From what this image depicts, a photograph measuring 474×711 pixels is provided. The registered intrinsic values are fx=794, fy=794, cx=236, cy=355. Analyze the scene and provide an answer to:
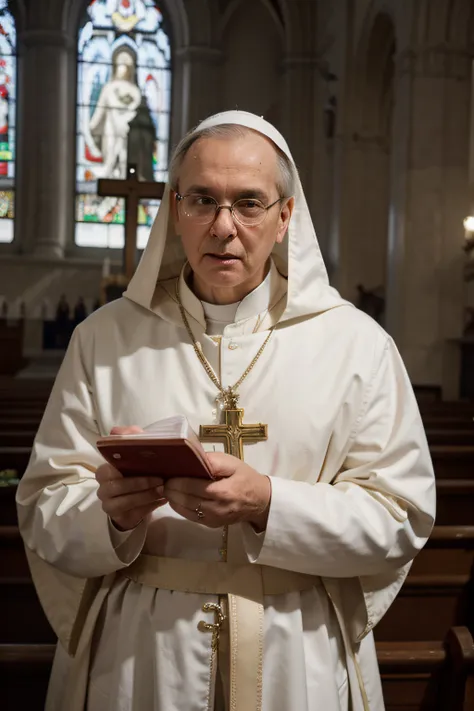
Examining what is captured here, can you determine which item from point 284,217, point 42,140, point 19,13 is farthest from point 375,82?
point 284,217

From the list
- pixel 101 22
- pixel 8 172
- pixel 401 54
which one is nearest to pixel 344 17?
pixel 401 54

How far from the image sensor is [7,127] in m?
16.1

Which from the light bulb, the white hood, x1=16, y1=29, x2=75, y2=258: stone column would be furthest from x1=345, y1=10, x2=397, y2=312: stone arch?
the white hood

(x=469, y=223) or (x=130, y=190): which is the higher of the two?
(x=130, y=190)

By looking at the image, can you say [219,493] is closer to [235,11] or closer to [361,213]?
[361,213]

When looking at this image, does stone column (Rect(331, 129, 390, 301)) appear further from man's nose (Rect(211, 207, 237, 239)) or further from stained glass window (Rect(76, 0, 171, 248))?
man's nose (Rect(211, 207, 237, 239))

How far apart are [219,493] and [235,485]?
1.9 inches

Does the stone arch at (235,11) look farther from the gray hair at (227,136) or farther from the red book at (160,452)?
the red book at (160,452)

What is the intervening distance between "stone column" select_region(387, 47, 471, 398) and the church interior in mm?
24

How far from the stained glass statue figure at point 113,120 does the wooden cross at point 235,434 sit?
599 inches

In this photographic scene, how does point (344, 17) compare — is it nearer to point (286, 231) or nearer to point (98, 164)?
point (98, 164)

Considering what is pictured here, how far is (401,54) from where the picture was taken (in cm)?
1000

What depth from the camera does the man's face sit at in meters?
1.81

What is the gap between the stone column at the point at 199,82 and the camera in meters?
16.0
